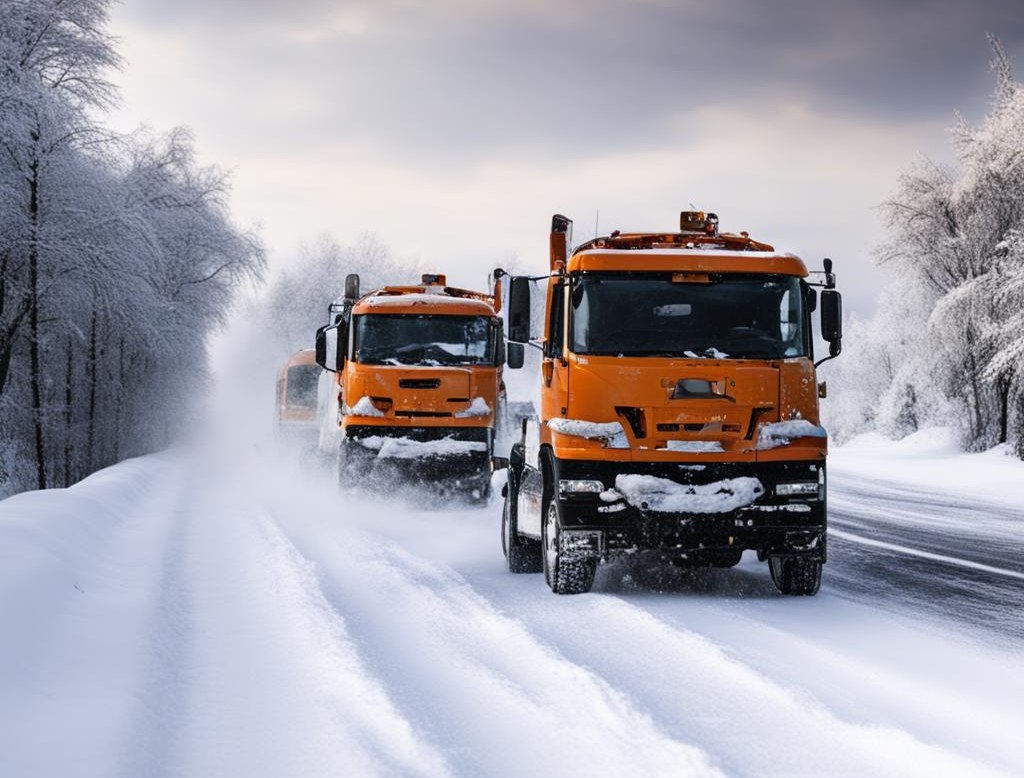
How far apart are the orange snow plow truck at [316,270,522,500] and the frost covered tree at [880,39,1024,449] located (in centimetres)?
1477

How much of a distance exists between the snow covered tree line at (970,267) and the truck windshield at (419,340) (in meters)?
14.7

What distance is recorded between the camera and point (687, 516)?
7.65 metres

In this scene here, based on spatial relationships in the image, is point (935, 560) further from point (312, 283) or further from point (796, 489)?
point (312, 283)

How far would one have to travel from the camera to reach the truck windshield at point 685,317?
Answer: 309 inches

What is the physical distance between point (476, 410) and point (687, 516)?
813cm

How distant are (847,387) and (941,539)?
72347mm

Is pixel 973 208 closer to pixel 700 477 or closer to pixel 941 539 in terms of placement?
pixel 941 539

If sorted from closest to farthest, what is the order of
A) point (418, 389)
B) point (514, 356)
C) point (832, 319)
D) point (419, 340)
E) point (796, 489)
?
1. point (796, 489)
2. point (832, 319)
3. point (514, 356)
4. point (418, 389)
5. point (419, 340)

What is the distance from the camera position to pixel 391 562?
968 centimetres

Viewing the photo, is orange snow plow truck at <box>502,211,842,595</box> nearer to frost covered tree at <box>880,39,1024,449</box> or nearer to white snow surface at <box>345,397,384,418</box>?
white snow surface at <box>345,397,384,418</box>

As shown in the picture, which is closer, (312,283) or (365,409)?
(365,409)

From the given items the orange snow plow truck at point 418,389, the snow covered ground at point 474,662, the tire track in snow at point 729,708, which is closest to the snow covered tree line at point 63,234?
the orange snow plow truck at point 418,389

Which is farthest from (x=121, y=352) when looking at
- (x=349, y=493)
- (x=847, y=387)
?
(x=847, y=387)

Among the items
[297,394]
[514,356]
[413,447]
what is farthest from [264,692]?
[297,394]
